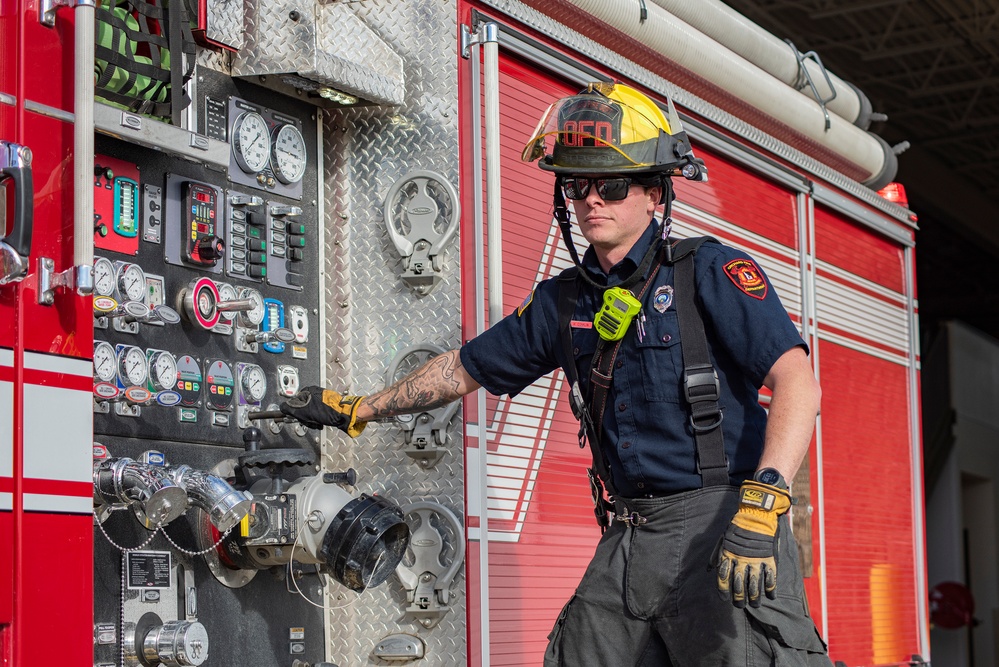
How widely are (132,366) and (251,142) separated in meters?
0.89

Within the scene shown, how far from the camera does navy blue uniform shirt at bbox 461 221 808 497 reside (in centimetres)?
320

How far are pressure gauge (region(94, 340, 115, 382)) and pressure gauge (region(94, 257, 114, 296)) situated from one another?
0.45ft

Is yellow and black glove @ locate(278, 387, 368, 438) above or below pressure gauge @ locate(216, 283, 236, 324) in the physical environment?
below

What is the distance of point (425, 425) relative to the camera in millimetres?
4113

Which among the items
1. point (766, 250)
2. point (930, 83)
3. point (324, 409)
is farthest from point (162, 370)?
point (930, 83)

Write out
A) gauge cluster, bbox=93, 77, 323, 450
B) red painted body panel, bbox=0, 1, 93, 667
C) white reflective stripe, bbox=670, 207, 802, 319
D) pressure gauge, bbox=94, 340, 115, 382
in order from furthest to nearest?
1. white reflective stripe, bbox=670, 207, 802, 319
2. gauge cluster, bbox=93, 77, 323, 450
3. pressure gauge, bbox=94, 340, 115, 382
4. red painted body panel, bbox=0, 1, 93, 667

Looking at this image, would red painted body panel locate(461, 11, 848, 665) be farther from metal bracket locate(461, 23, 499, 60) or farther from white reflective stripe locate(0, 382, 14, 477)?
white reflective stripe locate(0, 382, 14, 477)

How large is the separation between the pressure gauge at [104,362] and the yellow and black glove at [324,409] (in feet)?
1.68

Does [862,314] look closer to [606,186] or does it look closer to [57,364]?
[606,186]

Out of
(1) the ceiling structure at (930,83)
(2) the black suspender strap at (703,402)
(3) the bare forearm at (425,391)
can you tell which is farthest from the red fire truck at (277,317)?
(1) the ceiling structure at (930,83)

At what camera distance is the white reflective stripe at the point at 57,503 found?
2.78 m

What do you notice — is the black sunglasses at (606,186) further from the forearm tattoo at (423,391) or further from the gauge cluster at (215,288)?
the gauge cluster at (215,288)

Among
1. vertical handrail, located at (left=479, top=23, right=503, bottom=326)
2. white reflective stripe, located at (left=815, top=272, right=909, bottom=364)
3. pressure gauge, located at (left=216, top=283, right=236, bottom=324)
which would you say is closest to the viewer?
pressure gauge, located at (left=216, top=283, right=236, bottom=324)

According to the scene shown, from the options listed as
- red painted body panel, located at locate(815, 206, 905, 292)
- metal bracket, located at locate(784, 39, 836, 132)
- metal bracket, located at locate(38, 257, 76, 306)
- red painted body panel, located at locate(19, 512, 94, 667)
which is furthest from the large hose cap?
metal bracket, located at locate(784, 39, 836, 132)
